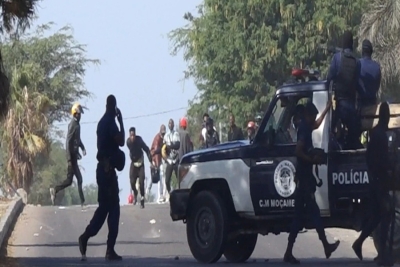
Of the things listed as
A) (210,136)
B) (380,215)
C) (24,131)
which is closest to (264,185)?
(380,215)

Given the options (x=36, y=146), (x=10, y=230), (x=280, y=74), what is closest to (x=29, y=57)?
(x=280, y=74)

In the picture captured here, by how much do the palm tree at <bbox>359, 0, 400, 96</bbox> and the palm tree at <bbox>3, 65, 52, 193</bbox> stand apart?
10618 mm

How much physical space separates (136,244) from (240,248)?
340 cm

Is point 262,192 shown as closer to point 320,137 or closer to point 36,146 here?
point 320,137

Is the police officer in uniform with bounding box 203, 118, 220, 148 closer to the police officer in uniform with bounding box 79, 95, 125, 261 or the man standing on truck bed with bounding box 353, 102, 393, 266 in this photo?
the police officer in uniform with bounding box 79, 95, 125, 261

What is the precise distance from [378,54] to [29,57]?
111 feet

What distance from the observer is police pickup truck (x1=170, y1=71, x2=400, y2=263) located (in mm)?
14703

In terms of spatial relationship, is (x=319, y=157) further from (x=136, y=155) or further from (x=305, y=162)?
(x=136, y=155)

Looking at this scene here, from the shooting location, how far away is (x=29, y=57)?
65438mm

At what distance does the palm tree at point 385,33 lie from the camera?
32594 millimetres

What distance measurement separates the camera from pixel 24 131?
125ft

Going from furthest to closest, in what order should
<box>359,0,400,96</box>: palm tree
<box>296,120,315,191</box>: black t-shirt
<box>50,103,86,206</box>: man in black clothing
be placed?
<box>359,0,400,96</box>: palm tree
<box>50,103,86,206</box>: man in black clothing
<box>296,120,315,191</box>: black t-shirt

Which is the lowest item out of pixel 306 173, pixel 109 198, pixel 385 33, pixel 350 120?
pixel 109 198

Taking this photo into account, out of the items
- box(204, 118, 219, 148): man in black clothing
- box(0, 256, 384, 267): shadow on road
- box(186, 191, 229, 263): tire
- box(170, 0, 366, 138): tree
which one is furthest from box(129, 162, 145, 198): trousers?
box(170, 0, 366, 138): tree
